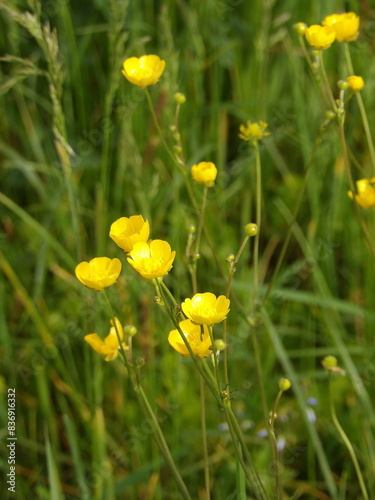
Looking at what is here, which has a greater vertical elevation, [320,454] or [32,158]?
[32,158]

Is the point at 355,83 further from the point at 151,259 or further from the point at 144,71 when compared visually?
the point at 151,259

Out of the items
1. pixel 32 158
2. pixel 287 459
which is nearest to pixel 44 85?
pixel 32 158

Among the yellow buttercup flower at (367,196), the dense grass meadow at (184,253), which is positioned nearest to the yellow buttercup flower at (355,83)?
the dense grass meadow at (184,253)

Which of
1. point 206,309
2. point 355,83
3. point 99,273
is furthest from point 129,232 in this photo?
point 355,83

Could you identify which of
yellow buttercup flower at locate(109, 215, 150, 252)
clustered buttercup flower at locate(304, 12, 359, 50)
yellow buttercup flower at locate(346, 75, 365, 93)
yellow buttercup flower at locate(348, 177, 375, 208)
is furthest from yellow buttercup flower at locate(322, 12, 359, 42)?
yellow buttercup flower at locate(109, 215, 150, 252)

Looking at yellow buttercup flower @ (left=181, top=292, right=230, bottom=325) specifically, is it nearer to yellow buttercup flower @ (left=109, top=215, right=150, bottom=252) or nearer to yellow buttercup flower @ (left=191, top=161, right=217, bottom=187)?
yellow buttercup flower @ (left=109, top=215, right=150, bottom=252)

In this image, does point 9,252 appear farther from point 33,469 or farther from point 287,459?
point 287,459

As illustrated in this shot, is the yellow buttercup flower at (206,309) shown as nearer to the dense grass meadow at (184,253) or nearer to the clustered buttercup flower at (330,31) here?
the dense grass meadow at (184,253)
